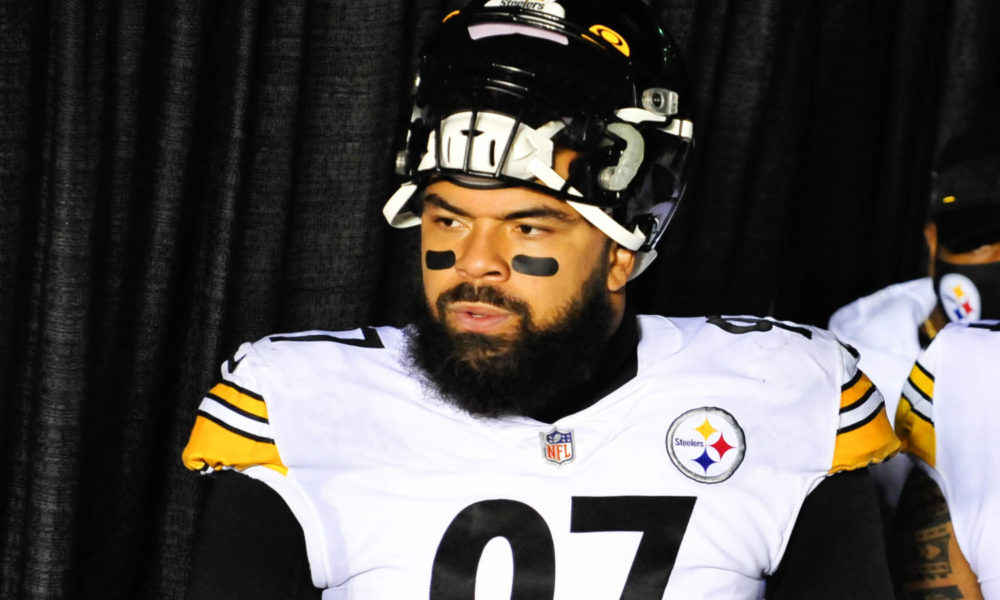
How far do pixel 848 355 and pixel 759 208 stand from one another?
802 millimetres

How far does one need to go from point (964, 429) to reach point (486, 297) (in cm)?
75

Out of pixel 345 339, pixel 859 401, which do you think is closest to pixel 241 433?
pixel 345 339

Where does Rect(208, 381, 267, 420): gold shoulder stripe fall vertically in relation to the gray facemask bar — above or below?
below

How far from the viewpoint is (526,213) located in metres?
1.65

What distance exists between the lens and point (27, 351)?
6.01 feet

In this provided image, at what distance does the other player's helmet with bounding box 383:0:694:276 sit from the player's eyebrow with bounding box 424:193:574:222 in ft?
0.07

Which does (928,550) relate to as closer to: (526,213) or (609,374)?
(609,374)

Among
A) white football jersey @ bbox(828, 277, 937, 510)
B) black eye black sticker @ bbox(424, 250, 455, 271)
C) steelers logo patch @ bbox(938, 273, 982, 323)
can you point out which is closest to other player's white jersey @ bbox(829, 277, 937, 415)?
white football jersey @ bbox(828, 277, 937, 510)

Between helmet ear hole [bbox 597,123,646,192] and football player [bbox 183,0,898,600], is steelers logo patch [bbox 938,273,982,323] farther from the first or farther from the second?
helmet ear hole [bbox 597,123,646,192]

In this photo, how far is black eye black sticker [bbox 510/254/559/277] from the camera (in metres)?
1.65

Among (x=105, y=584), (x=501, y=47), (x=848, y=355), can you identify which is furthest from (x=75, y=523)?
(x=848, y=355)

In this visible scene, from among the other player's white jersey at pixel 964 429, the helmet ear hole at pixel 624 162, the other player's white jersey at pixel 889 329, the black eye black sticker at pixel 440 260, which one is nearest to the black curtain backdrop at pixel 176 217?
the other player's white jersey at pixel 889 329

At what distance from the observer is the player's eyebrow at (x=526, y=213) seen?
5.42ft

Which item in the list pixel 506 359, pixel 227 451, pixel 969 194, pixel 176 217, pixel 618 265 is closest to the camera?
pixel 227 451
